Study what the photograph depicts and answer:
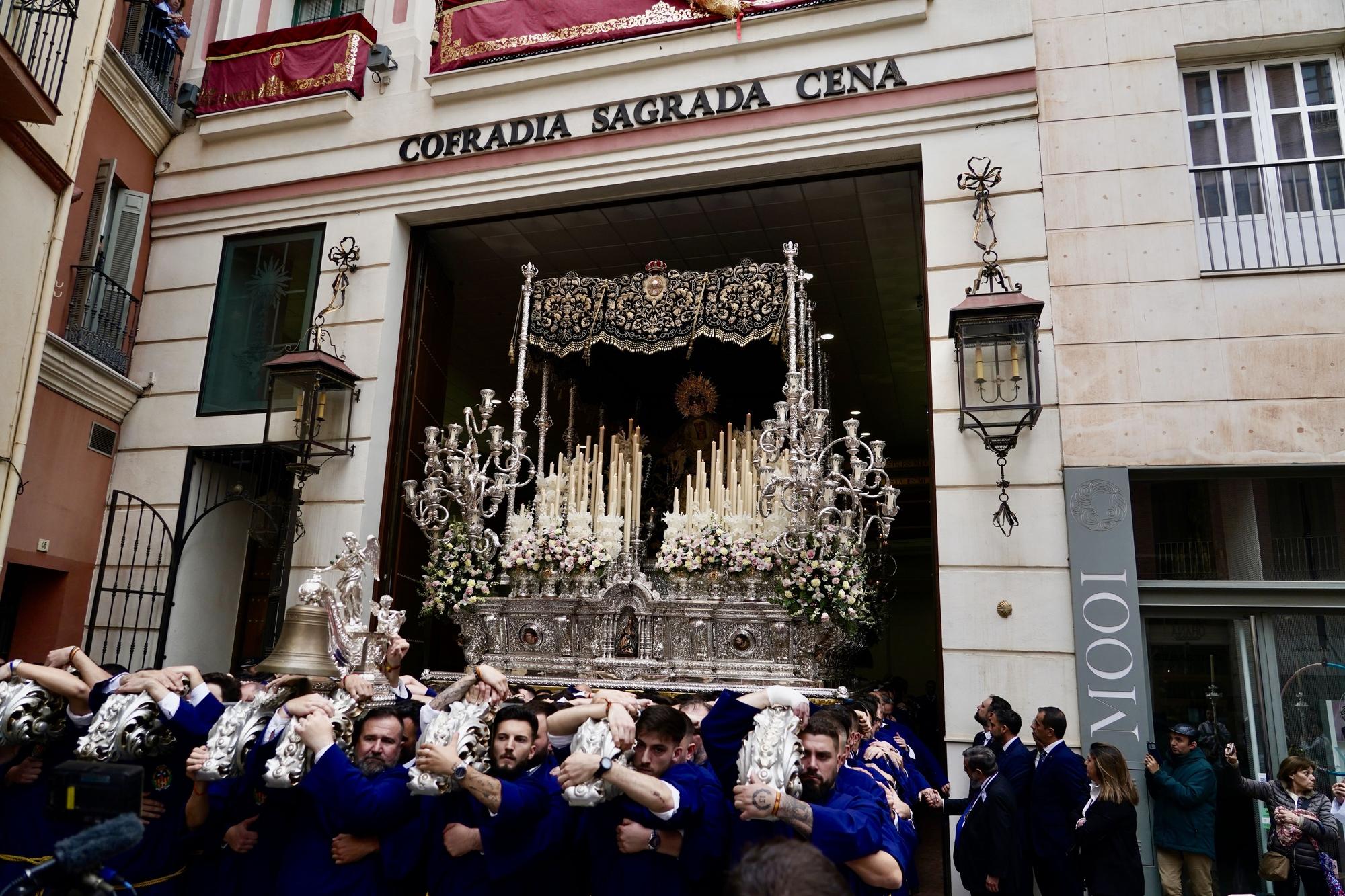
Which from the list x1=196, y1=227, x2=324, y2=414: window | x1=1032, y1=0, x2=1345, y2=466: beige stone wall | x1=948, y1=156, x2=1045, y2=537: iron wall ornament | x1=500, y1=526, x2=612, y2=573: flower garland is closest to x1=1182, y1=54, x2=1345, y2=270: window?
x1=1032, y1=0, x2=1345, y2=466: beige stone wall

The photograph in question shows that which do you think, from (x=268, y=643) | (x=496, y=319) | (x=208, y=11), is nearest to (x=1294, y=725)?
(x=268, y=643)

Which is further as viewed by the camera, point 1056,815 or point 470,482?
point 470,482

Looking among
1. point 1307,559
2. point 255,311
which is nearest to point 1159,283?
point 1307,559

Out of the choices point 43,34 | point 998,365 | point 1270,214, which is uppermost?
point 43,34

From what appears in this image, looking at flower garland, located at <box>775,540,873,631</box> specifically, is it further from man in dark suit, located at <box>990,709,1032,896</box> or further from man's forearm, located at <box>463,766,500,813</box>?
man's forearm, located at <box>463,766,500,813</box>

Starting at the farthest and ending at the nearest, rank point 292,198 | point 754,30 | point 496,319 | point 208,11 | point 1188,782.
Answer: point 496,319 → point 208,11 → point 292,198 → point 754,30 → point 1188,782

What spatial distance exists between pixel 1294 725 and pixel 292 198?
9.47 meters

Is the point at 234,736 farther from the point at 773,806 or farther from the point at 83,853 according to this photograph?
the point at 773,806

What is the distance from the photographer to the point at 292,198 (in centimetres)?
947

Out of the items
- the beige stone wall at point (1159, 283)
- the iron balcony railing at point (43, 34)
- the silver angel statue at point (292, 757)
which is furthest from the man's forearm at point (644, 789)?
the iron balcony railing at point (43, 34)

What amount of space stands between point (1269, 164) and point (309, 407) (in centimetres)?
791

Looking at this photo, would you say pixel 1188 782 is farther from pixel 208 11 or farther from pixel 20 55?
pixel 208 11

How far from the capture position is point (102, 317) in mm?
9156

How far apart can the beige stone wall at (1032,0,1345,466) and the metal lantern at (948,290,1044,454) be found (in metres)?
0.38
